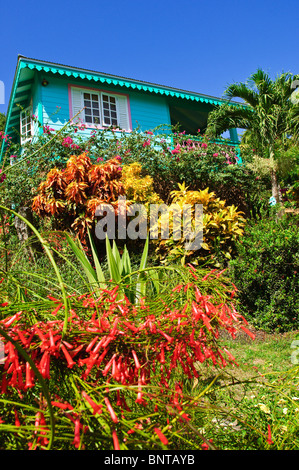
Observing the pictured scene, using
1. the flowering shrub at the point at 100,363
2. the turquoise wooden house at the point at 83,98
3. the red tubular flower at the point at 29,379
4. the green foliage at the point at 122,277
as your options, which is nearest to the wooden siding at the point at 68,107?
the turquoise wooden house at the point at 83,98

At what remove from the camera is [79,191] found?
5.92 metres

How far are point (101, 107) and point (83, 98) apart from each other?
743mm

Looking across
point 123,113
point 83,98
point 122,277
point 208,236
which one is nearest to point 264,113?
point 123,113

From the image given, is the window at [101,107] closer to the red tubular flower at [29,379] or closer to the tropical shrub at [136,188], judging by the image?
the tropical shrub at [136,188]

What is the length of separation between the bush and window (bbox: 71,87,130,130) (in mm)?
8239

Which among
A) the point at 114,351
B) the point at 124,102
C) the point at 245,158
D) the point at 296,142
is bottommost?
the point at 114,351

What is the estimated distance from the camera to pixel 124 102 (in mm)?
12625

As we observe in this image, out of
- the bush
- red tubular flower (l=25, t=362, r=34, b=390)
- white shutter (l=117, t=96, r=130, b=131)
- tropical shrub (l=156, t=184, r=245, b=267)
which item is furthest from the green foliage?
white shutter (l=117, t=96, r=130, b=131)

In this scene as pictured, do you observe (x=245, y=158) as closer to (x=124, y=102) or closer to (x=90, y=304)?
(x=124, y=102)

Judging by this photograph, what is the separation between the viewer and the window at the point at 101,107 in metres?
11.7

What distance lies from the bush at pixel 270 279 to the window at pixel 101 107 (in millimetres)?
8239

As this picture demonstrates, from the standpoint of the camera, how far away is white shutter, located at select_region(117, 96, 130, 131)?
12398 mm

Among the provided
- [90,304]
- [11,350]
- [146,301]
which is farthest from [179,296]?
[11,350]

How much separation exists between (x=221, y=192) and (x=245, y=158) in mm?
1634
